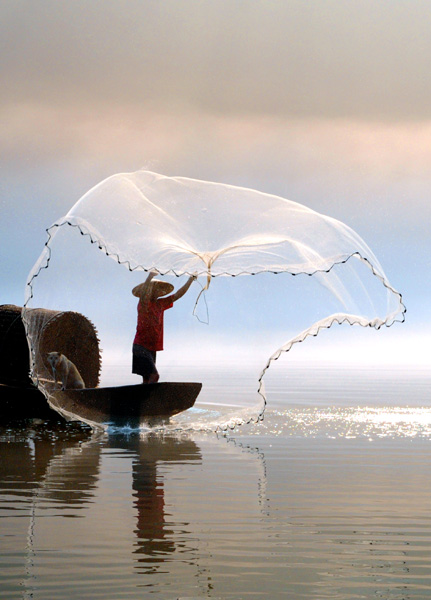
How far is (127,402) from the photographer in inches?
521

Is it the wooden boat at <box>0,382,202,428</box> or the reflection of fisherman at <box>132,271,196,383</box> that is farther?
the reflection of fisherman at <box>132,271,196,383</box>

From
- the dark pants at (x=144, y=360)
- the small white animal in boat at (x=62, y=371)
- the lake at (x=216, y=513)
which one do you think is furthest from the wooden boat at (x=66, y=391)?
the dark pants at (x=144, y=360)

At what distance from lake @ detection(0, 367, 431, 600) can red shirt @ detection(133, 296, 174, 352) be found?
1.29 meters

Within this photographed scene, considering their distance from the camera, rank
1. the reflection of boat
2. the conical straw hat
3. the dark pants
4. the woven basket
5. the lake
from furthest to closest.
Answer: the woven basket < the dark pants < the conical straw hat < the reflection of boat < the lake

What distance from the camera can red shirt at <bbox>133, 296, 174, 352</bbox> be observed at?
1348 cm

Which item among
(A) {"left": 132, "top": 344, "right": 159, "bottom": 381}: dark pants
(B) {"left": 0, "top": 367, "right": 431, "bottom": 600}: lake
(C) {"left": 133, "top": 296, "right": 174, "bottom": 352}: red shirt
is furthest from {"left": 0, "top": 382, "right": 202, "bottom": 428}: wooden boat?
(C) {"left": 133, "top": 296, "right": 174, "bottom": 352}: red shirt

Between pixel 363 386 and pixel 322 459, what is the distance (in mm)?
14808

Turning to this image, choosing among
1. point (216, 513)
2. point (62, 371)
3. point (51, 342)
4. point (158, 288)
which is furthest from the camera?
point (51, 342)

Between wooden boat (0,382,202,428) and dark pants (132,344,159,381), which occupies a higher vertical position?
dark pants (132,344,159,381)

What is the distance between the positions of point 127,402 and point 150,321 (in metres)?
1.21

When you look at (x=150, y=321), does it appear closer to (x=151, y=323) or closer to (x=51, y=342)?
(x=151, y=323)

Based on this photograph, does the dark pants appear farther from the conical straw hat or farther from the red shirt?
the conical straw hat

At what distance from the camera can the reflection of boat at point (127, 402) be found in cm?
1309

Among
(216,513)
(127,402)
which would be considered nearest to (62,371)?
(127,402)
